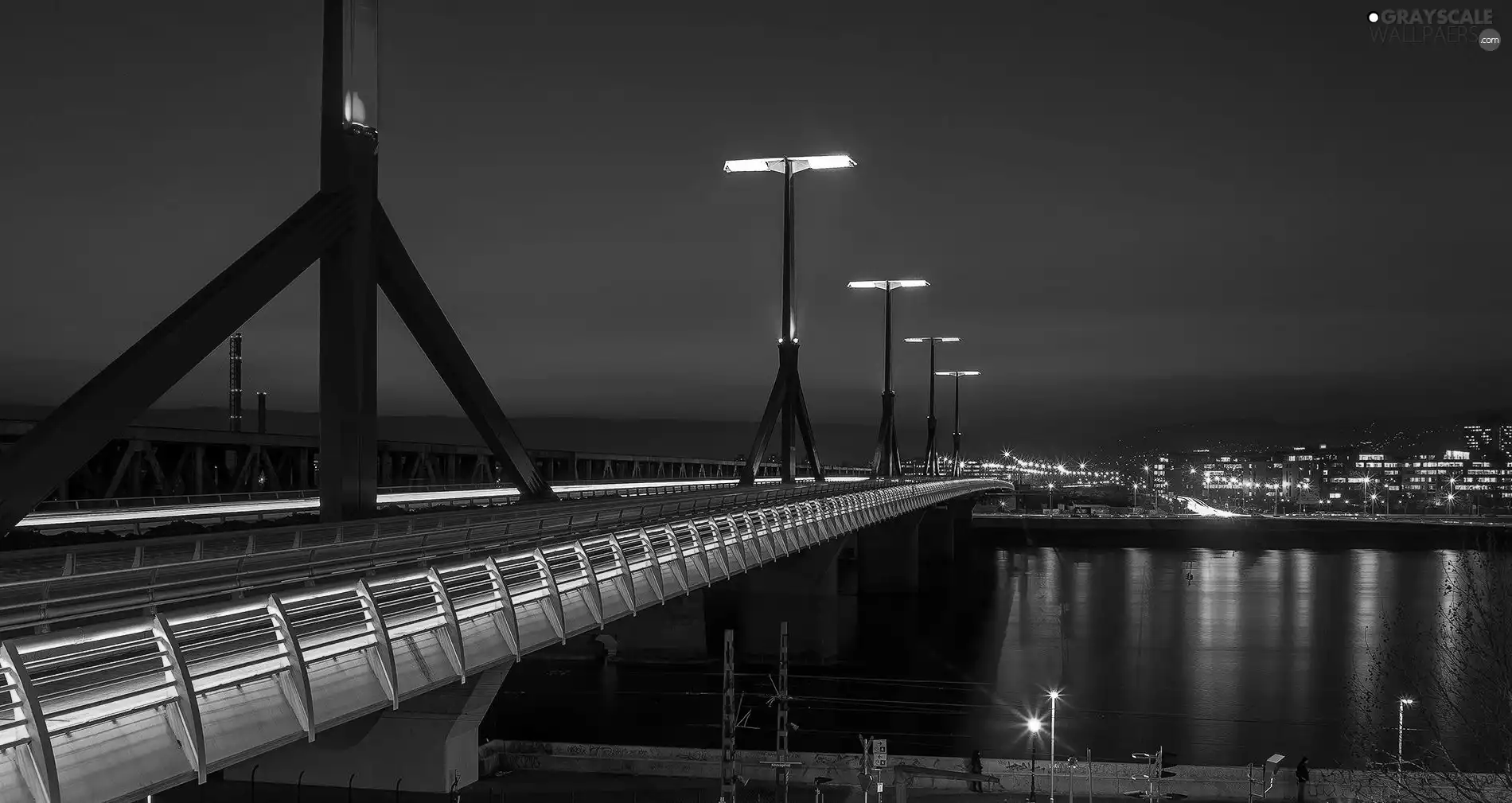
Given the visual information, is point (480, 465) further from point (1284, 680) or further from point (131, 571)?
point (131, 571)

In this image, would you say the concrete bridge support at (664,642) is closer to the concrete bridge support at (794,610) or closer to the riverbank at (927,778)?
the concrete bridge support at (794,610)

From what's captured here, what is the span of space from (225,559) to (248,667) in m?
7.56

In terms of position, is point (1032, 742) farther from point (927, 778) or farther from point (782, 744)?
point (782, 744)

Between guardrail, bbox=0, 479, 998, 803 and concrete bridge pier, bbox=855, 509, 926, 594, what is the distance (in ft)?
231

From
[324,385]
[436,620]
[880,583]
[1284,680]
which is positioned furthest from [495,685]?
[880,583]

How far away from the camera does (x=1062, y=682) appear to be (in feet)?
179

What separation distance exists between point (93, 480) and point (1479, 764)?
4853 centimetres

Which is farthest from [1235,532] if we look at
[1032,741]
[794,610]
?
[1032,741]

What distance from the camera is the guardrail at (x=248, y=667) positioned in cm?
750

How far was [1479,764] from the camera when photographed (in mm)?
40406

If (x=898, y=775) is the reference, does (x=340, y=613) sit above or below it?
above

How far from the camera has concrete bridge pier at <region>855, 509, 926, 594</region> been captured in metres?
87.5

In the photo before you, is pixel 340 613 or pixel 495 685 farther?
pixel 495 685

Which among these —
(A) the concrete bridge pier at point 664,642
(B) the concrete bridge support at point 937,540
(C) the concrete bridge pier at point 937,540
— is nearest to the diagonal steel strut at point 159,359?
(A) the concrete bridge pier at point 664,642
